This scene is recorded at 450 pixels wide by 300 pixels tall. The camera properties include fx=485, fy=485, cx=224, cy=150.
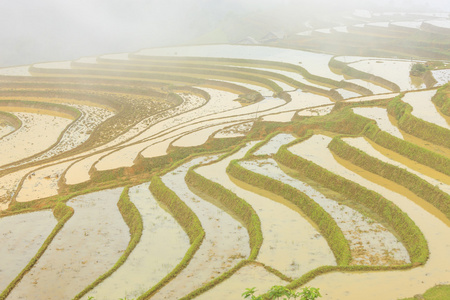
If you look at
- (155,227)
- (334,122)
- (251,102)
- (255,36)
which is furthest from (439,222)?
(255,36)

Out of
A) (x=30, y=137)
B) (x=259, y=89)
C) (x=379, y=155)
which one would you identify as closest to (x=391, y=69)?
(x=259, y=89)

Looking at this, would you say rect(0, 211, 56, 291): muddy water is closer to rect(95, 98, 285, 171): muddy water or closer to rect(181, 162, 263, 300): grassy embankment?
rect(95, 98, 285, 171): muddy water

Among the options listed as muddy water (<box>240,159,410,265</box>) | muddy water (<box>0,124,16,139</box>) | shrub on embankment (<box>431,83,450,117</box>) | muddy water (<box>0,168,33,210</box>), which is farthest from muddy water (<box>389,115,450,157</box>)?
muddy water (<box>0,124,16,139</box>)

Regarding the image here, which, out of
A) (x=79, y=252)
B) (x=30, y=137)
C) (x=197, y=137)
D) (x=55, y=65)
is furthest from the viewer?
(x=55, y=65)

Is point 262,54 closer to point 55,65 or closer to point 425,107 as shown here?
point 55,65

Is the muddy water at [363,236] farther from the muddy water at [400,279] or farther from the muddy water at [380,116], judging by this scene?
the muddy water at [380,116]

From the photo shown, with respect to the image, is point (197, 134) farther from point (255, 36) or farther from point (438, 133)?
point (255, 36)

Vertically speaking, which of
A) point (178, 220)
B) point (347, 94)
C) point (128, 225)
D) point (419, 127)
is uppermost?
point (347, 94)
